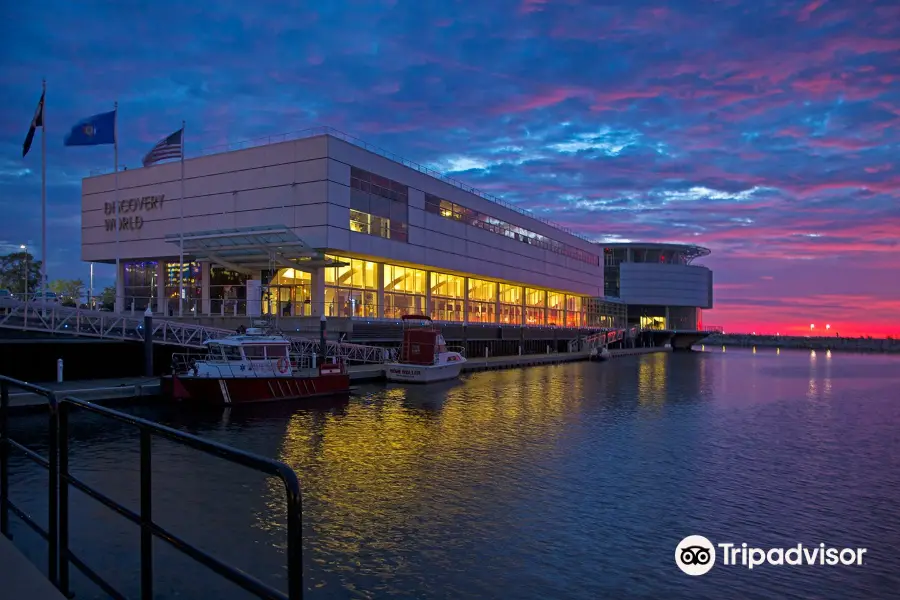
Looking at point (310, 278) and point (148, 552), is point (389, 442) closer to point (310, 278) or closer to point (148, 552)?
point (148, 552)

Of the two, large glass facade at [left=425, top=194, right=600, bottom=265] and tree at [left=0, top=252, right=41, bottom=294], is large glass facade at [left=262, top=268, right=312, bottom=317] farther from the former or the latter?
tree at [left=0, top=252, right=41, bottom=294]

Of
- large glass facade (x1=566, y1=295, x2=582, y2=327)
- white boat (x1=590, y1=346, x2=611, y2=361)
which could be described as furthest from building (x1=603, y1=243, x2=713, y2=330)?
white boat (x1=590, y1=346, x2=611, y2=361)

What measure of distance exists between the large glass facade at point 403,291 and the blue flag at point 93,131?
82.9ft

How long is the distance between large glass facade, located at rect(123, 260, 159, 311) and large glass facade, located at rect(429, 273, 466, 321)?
2572 cm

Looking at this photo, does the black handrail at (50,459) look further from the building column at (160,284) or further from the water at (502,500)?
the building column at (160,284)

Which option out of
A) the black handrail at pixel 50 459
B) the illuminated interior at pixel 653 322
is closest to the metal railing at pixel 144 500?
the black handrail at pixel 50 459

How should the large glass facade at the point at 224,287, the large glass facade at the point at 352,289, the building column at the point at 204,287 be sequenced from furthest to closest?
1. the building column at the point at 204,287
2. the large glass facade at the point at 224,287
3. the large glass facade at the point at 352,289

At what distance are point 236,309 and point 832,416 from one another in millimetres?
42440

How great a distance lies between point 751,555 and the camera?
1313 cm

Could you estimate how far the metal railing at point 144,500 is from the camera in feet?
11.2

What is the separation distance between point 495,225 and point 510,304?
41.0ft

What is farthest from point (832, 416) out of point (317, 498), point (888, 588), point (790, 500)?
point (317, 498)

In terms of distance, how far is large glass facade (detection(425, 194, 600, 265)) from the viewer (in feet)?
214

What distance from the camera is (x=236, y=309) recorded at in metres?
54.2
